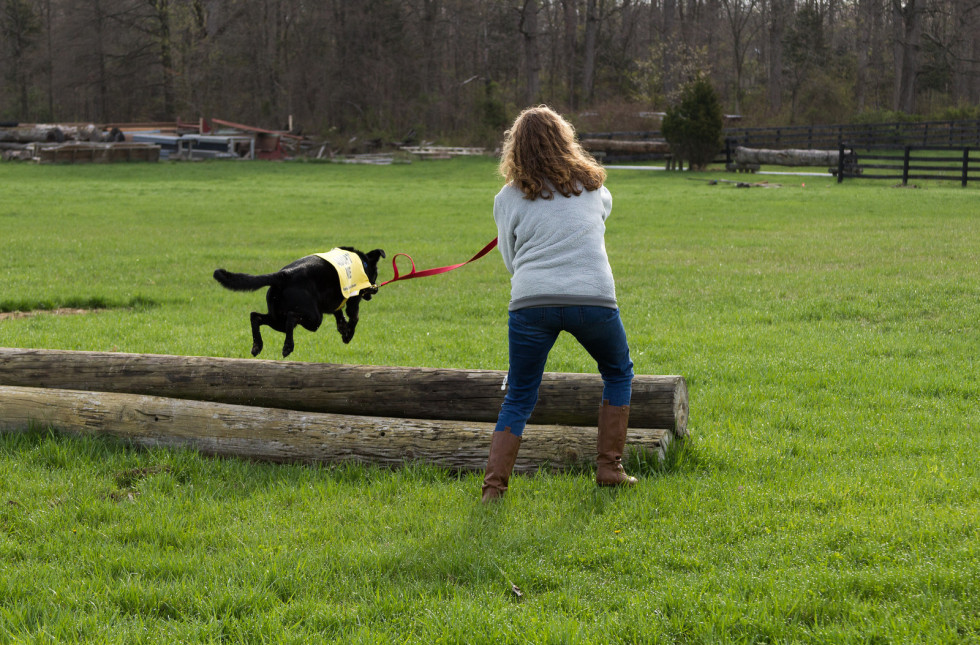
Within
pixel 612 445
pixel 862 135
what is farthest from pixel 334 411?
pixel 862 135

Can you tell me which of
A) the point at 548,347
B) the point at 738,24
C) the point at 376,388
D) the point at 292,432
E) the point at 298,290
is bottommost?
the point at 292,432

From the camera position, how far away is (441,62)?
55094mm

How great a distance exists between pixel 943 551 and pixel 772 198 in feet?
74.8

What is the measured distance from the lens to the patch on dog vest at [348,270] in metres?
4.63

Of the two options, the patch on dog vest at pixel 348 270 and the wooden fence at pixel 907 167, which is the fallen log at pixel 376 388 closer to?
the patch on dog vest at pixel 348 270

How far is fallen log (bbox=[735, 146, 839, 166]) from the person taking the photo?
38.7 m

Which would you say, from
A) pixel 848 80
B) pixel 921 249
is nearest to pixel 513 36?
pixel 848 80

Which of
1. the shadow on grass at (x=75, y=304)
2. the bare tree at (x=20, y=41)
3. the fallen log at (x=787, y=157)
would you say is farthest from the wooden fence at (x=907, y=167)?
the bare tree at (x=20, y=41)

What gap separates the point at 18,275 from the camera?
43.9ft

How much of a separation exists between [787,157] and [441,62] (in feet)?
78.4

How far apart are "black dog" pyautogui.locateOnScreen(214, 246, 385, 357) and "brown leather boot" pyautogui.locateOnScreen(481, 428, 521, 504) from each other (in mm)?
1098

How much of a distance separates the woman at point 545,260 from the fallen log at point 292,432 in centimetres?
56

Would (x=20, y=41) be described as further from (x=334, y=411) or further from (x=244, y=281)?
(x=244, y=281)

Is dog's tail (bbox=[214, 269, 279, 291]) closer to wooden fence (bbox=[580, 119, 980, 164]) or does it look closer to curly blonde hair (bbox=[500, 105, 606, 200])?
curly blonde hair (bbox=[500, 105, 606, 200])
